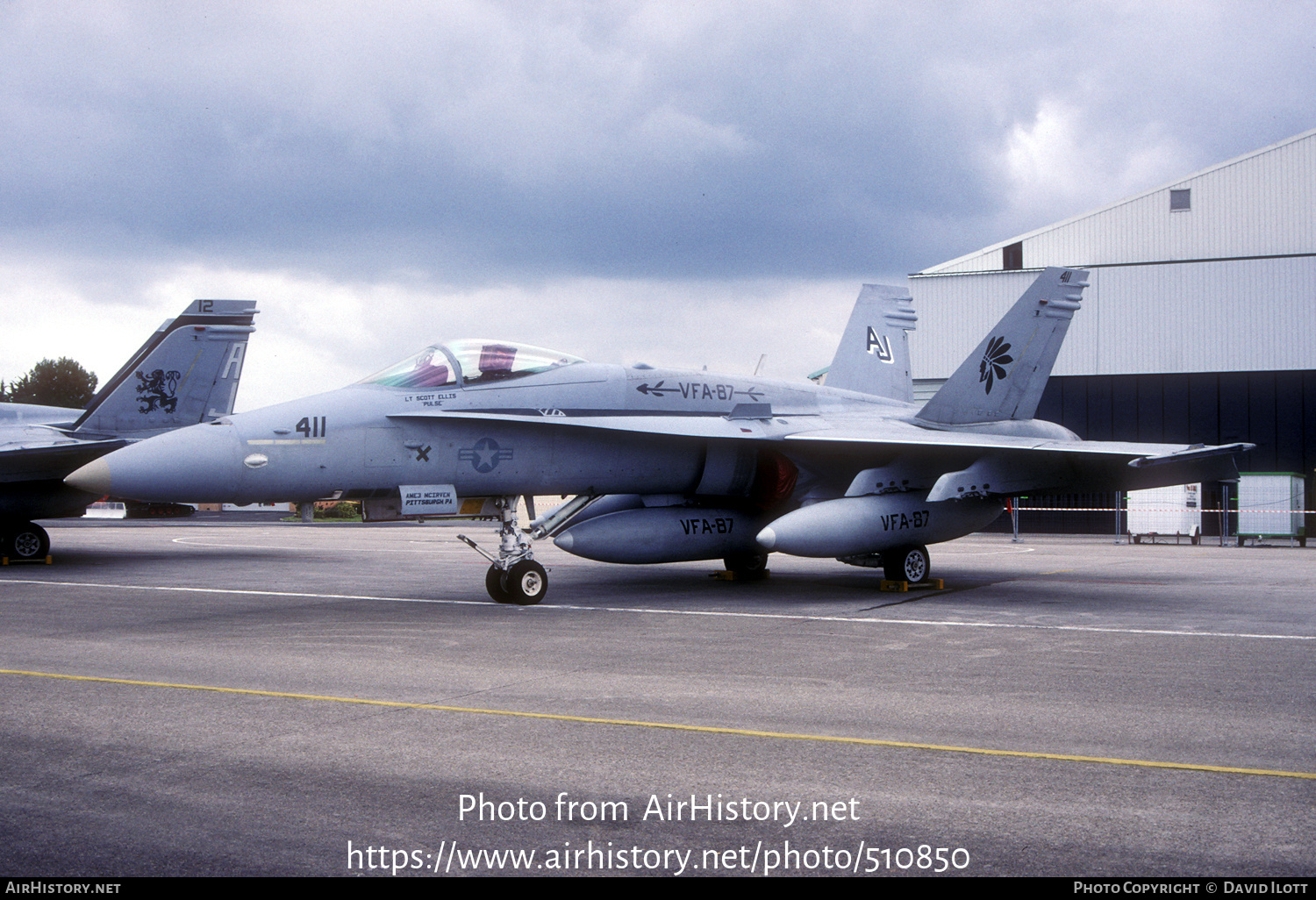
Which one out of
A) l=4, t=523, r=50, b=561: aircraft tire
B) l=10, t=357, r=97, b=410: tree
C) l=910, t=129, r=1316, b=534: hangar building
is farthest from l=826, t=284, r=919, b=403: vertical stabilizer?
l=10, t=357, r=97, b=410: tree

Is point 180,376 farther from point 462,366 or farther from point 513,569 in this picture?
point 513,569

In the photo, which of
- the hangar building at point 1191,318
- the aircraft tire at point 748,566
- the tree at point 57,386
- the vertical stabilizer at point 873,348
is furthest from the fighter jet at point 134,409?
the tree at point 57,386

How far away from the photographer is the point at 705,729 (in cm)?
534

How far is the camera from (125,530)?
3275 centimetres

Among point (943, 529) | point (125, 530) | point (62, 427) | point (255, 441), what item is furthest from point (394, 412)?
point (125, 530)

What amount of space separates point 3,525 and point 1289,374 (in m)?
35.0

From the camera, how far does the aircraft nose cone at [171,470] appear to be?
9.24 m

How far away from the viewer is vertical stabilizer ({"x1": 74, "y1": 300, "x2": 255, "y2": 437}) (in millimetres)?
19125

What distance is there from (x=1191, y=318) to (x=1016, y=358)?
22.7 meters

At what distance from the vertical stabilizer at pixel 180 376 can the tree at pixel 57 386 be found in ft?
151

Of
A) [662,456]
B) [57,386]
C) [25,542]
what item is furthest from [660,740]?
[57,386]

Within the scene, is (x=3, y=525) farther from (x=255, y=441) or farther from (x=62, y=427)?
(x=255, y=441)

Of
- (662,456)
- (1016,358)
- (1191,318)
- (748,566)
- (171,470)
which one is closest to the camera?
(171,470)

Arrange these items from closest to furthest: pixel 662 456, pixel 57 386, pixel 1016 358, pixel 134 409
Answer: pixel 662 456 → pixel 1016 358 → pixel 134 409 → pixel 57 386
